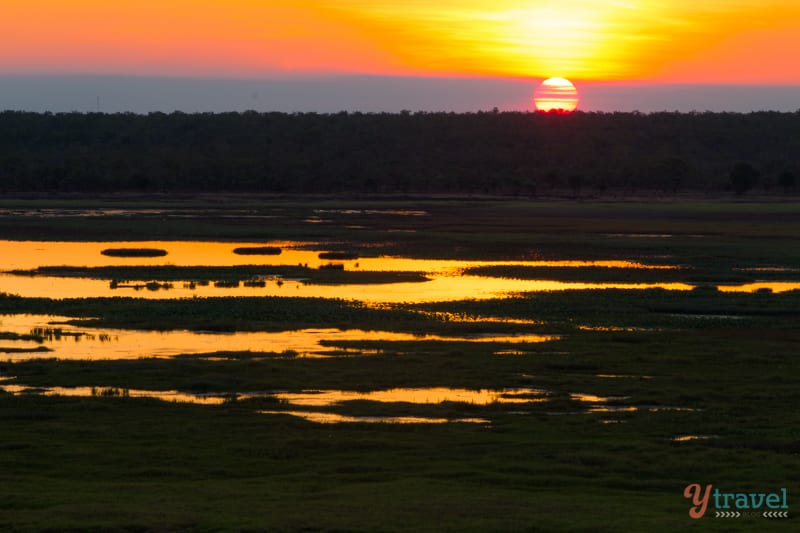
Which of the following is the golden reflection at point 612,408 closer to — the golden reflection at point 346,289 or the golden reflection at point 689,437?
the golden reflection at point 689,437

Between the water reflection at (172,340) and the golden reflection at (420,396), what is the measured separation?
525 cm

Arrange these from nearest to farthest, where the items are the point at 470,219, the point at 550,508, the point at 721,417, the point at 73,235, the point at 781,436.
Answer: the point at 550,508 < the point at 781,436 < the point at 721,417 < the point at 73,235 < the point at 470,219

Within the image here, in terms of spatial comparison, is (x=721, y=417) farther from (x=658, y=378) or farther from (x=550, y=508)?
(x=550, y=508)

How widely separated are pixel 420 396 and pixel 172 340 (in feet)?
35.0

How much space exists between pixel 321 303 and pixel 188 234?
36.3m

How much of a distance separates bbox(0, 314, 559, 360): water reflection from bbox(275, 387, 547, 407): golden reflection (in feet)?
17.2

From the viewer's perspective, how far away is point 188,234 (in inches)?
3068

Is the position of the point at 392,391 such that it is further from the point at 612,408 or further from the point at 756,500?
the point at 756,500

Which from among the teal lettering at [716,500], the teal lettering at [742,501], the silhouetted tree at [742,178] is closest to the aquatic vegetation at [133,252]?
the teal lettering at [716,500]

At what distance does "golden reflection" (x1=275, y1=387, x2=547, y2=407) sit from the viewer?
2602 centimetres

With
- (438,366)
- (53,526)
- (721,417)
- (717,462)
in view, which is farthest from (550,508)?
(438,366)

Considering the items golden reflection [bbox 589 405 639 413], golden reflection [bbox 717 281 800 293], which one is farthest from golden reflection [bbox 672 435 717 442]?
golden reflection [bbox 717 281 800 293]

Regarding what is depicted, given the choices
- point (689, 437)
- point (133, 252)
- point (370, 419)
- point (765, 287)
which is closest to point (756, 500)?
point (689, 437)

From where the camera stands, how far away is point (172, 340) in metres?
34.9
